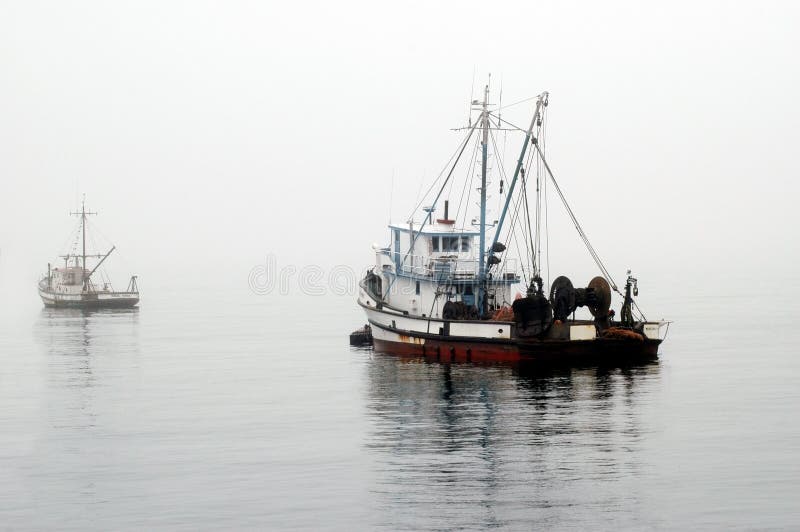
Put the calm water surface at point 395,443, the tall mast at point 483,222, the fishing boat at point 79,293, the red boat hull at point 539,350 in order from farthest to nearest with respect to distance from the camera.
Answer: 1. the fishing boat at point 79,293
2. the tall mast at point 483,222
3. the red boat hull at point 539,350
4. the calm water surface at point 395,443

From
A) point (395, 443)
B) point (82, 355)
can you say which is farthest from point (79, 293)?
point (395, 443)

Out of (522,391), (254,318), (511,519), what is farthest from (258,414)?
(254,318)

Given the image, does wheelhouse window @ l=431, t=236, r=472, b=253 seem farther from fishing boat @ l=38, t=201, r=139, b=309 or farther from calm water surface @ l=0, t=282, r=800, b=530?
fishing boat @ l=38, t=201, r=139, b=309

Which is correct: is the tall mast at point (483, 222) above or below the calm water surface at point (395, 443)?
above

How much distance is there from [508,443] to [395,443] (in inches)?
140

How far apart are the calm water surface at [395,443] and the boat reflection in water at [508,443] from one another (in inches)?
3.5

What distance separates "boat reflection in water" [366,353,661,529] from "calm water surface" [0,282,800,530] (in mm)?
90

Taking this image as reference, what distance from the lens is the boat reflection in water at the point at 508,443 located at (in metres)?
26.9

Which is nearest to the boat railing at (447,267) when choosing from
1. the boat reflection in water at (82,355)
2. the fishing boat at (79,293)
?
the boat reflection in water at (82,355)

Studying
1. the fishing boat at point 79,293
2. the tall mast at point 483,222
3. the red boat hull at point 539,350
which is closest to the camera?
the red boat hull at point 539,350

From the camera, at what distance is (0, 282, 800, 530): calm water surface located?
26.8m

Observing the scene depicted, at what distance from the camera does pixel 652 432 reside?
36.9 metres

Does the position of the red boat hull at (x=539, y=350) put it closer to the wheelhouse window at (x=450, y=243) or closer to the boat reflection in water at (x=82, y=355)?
the wheelhouse window at (x=450, y=243)

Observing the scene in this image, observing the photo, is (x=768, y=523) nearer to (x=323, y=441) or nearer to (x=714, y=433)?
(x=714, y=433)
